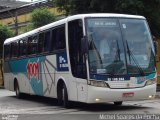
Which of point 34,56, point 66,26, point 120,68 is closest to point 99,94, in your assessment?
point 120,68

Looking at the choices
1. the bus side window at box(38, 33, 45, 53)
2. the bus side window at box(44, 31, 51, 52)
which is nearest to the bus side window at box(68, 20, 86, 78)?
the bus side window at box(44, 31, 51, 52)

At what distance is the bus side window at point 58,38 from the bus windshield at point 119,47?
1.74 metres

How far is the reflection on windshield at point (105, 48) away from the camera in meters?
14.7

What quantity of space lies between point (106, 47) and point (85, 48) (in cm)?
68

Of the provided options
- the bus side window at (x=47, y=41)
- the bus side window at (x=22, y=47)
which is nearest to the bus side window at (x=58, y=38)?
the bus side window at (x=47, y=41)

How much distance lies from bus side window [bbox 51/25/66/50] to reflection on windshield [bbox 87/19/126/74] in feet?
5.73

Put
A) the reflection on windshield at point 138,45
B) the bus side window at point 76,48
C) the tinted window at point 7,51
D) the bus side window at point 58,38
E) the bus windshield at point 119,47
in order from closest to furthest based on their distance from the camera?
the bus windshield at point 119,47 < the reflection on windshield at point 138,45 < the bus side window at point 76,48 < the bus side window at point 58,38 < the tinted window at point 7,51

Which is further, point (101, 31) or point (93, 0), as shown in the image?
point (93, 0)

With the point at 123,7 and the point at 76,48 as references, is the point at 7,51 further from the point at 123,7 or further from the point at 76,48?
the point at 76,48

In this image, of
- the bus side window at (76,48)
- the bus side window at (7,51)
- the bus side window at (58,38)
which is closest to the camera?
the bus side window at (76,48)

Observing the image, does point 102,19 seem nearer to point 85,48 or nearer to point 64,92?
point 85,48

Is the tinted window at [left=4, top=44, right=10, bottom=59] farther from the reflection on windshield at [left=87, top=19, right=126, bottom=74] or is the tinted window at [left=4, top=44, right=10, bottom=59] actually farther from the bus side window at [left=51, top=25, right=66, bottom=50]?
the reflection on windshield at [left=87, top=19, right=126, bottom=74]

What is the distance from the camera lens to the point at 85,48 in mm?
14688

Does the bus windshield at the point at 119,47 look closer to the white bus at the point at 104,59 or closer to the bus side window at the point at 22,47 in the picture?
the white bus at the point at 104,59
